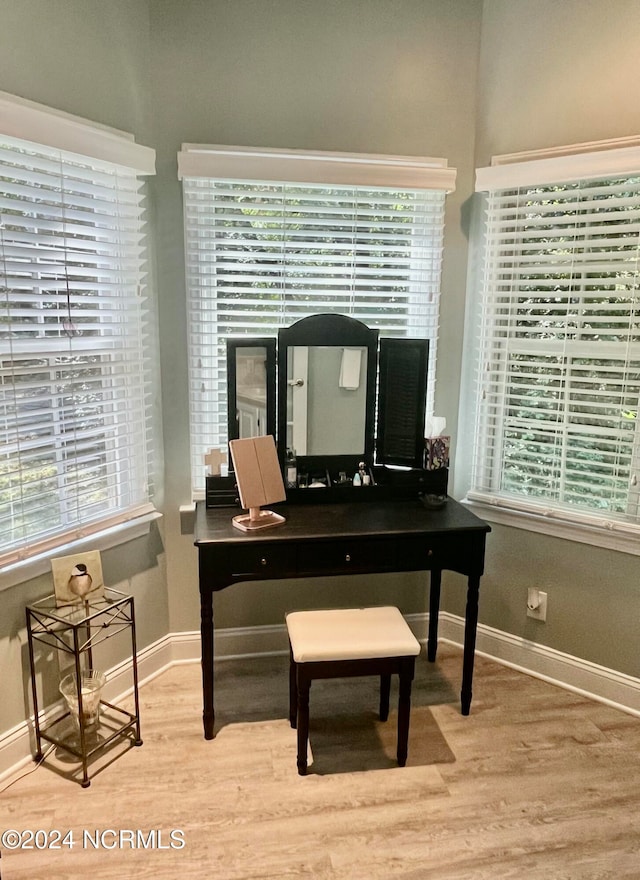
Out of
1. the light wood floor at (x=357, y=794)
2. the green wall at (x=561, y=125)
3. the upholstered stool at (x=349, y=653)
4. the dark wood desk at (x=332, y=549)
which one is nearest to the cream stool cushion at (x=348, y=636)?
the upholstered stool at (x=349, y=653)

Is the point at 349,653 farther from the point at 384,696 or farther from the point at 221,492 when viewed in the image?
the point at 221,492

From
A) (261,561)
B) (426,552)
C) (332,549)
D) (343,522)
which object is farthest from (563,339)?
(261,561)

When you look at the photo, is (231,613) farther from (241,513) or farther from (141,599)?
(241,513)

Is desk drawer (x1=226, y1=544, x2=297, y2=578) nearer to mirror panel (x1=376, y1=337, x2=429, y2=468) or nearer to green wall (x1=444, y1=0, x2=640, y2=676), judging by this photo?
mirror panel (x1=376, y1=337, x2=429, y2=468)

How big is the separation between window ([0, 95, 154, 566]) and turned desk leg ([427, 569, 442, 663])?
4.30 feet

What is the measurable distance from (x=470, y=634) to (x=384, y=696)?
41cm

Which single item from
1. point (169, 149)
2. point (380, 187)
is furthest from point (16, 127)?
point (380, 187)

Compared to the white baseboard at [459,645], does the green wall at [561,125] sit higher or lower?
higher

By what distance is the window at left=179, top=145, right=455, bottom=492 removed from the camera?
2.54 metres

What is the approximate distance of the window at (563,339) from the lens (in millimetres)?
2414

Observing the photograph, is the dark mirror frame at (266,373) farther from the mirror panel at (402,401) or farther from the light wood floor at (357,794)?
the light wood floor at (357,794)

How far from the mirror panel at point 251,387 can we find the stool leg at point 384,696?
42.0 inches

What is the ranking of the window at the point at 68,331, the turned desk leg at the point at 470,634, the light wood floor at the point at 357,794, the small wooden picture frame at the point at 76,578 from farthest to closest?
the turned desk leg at the point at 470,634 < the small wooden picture frame at the point at 76,578 < the window at the point at 68,331 < the light wood floor at the point at 357,794

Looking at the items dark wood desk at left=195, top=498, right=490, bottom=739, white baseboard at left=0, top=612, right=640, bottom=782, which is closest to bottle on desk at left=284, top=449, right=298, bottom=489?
dark wood desk at left=195, top=498, right=490, bottom=739
